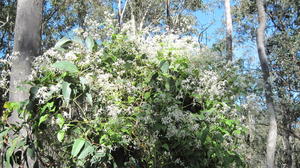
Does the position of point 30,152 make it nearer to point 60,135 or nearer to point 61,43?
point 60,135

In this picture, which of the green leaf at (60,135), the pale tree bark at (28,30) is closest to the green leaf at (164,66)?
the green leaf at (60,135)

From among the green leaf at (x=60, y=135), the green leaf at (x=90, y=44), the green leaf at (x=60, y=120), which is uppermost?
the green leaf at (x=90, y=44)

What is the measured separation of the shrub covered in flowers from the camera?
1591 mm

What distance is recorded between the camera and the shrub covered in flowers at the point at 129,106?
1.59 meters

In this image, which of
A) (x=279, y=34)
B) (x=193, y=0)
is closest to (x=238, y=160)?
(x=279, y=34)

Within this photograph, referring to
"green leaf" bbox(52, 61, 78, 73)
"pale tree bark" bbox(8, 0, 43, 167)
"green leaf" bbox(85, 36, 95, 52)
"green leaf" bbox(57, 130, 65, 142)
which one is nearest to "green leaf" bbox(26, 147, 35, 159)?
"green leaf" bbox(57, 130, 65, 142)

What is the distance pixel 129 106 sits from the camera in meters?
1.77

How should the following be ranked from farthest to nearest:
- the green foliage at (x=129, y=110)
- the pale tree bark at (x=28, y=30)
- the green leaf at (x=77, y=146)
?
the pale tree bark at (x=28, y=30) < the green foliage at (x=129, y=110) < the green leaf at (x=77, y=146)

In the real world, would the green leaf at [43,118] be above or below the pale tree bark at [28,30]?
below

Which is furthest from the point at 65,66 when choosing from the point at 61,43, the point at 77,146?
the point at 77,146

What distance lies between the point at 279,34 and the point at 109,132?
39.7ft

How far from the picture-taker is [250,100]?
219 cm

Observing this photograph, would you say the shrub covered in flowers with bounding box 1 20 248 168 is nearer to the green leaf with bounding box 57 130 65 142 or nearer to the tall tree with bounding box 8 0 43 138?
the green leaf with bounding box 57 130 65 142

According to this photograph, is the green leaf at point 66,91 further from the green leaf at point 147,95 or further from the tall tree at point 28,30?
the tall tree at point 28,30
